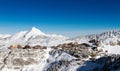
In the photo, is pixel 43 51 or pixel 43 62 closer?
pixel 43 62

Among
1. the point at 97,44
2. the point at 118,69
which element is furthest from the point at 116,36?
the point at 118,69

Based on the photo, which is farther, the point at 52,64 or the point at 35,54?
the point at 35,54

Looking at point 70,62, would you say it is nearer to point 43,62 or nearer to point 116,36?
point 43,62

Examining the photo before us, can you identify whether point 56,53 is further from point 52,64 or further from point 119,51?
point 119,51

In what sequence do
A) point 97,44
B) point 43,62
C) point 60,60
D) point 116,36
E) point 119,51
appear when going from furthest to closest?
point 116,36
point 97,44
point 119,51
point 43,62
point 60,60

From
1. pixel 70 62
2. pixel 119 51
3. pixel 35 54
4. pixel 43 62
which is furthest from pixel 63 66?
pixel 119 51

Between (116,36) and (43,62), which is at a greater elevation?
(116,36)

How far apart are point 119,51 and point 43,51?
35540 millimetres

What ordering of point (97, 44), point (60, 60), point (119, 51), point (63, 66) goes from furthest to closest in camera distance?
point (97, 44) < point (119, 51) < point (60, 60) < point (63, 66)

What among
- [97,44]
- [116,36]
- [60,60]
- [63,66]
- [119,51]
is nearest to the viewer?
[63,66]

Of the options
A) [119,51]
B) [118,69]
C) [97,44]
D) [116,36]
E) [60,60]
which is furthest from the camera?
[116,36]

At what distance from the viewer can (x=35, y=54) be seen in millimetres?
102500

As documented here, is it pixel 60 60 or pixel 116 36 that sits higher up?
pixel 116 36

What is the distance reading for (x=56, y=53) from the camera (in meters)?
101
